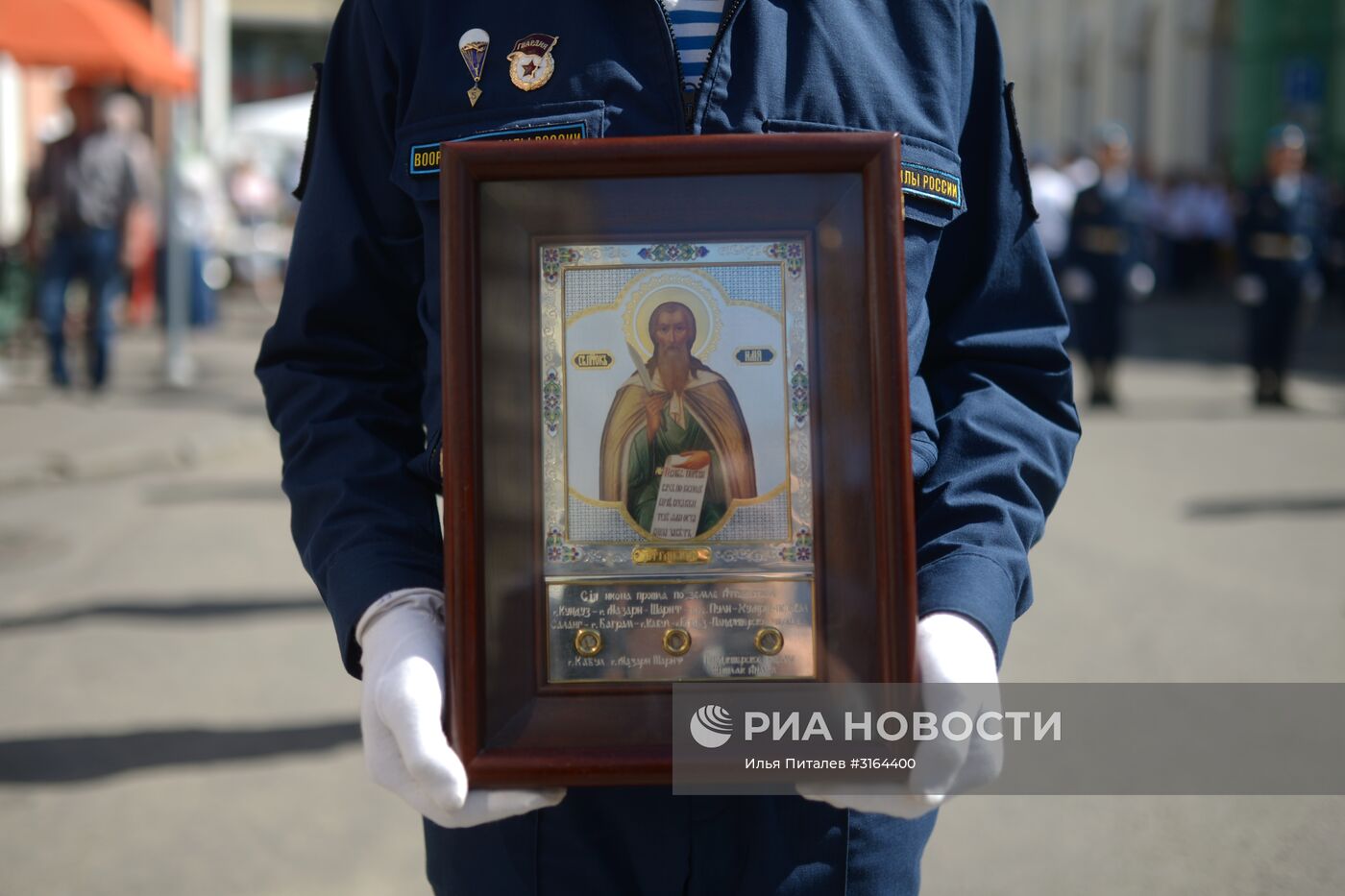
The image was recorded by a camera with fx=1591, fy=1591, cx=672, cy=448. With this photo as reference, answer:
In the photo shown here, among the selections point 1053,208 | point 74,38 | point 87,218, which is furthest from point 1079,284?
point 74,38

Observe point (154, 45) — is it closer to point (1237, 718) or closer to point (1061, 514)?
point (1061, 514)

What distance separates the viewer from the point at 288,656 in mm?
5570

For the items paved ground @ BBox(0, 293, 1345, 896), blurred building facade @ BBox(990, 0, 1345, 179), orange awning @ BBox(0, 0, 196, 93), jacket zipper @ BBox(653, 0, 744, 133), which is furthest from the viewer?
blurred building facade @ BBox(990, 0, 1345, 179)

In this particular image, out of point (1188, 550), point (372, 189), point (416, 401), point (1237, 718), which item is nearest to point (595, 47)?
point (372, 189)

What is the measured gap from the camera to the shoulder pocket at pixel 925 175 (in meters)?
1.55

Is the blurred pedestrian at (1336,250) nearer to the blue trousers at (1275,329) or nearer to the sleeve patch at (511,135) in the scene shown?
the blue trousers at (1275,329)

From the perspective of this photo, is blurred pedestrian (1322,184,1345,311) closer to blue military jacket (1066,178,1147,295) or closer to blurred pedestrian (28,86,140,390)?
blue military jacket (1066,178,1147,295)

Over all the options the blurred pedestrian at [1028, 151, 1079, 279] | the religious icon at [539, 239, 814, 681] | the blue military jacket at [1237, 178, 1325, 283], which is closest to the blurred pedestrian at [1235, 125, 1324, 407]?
Answer: the blue military jacket at [1237, 178, 1325, 283]

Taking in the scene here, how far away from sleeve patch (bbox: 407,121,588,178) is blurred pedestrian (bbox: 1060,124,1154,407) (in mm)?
11210

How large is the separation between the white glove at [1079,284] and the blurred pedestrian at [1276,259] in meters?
1.28

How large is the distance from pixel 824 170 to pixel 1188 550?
6.22 m

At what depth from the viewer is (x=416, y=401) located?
1.75 meters

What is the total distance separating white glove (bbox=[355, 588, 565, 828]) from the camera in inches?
50.7

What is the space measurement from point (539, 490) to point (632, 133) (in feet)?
1.31
